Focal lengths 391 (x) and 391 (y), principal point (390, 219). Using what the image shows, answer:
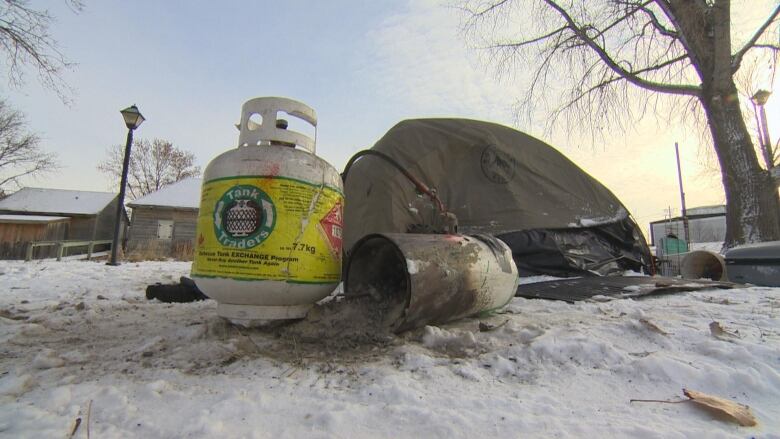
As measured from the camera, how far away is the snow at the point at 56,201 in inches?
954

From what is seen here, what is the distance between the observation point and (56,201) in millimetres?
25078

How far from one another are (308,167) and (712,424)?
2.04 m

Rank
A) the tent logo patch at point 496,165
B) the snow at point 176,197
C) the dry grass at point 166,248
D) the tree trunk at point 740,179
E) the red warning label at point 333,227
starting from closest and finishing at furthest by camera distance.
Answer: the red warning label at point 333,227 → the tent logo patch at point 496,165 → the tree trunk at point 740,179 → the dry grass at point 166,248 → the snow at point 176,197

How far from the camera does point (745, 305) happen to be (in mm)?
2928

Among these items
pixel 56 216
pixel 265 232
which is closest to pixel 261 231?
pixel 265 232

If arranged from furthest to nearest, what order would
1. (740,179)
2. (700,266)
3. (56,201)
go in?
1. (56,201)
2. (740,179)
3. (700,266)

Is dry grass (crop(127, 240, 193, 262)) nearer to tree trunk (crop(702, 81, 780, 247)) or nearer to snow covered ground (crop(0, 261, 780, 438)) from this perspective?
snow covered ground (crop(0, 261, 780, 438))

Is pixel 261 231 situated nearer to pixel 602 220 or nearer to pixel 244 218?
pixel 244 218

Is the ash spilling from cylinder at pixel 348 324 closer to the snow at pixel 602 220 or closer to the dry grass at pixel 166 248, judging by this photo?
the snow at pixel 602 220

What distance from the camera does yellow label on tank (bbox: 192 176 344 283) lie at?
6.84 feet

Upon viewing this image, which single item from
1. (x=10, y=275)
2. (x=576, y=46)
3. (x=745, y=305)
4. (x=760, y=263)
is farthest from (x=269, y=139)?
(x=576, y=46)

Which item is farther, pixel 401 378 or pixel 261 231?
pixel 261 231

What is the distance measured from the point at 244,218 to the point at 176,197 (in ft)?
70.1

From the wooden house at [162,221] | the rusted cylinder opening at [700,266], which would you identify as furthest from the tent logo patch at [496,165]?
the wooden house at [162,221]
